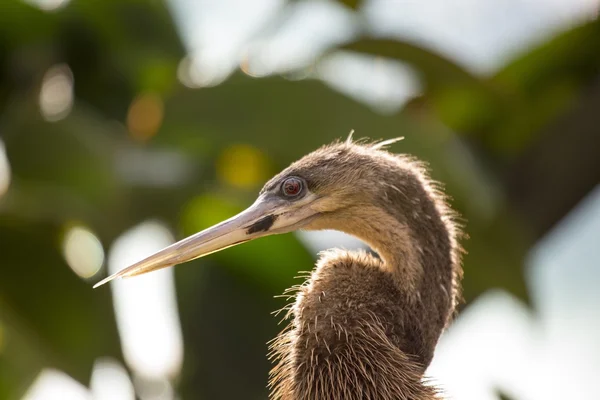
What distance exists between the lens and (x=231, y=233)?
6.14 ft

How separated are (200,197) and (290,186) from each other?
2365 mm

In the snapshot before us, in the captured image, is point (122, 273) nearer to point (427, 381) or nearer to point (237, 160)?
point (427, 381)

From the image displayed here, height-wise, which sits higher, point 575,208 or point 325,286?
point 575,208

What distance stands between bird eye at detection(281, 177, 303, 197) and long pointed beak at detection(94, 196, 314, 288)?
2 cm

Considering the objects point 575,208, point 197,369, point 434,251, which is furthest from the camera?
point 575,208

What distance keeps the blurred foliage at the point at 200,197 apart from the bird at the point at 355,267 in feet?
6.24

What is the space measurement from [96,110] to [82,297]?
128cm

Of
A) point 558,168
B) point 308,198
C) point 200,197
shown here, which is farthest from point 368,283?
point 558,168

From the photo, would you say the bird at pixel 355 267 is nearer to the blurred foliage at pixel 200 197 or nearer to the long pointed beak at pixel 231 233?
the long pointed beak at pixel 231 233

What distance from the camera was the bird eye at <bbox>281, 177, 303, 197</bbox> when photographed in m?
1.90

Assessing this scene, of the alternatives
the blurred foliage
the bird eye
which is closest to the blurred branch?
the blurred foliage

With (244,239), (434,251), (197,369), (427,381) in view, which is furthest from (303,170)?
(197,369)

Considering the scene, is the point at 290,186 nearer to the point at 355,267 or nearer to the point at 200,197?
the point at 355,267

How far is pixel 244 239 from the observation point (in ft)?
6.17
